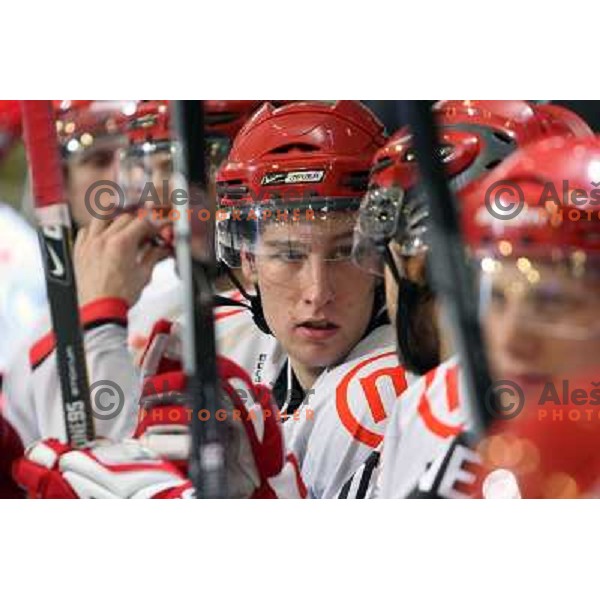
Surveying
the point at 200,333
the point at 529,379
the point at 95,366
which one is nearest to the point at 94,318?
the point at 95,366

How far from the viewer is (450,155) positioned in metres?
2.36

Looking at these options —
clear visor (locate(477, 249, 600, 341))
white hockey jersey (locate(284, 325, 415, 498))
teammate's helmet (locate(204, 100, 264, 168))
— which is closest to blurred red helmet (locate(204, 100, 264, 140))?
teammate's helmet (locate(204, 100, 264, 168))

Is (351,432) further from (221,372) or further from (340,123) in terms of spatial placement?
(340,123)

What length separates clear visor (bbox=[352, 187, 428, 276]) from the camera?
237cm

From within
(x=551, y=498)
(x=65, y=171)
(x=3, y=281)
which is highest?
(x=65, y=171)

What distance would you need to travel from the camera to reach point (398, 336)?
243 cm

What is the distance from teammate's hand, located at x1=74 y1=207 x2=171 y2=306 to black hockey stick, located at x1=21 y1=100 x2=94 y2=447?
0.02 m

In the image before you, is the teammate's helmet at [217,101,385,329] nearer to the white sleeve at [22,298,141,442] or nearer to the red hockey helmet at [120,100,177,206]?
the red hockey helmet at [120,100,177,206]

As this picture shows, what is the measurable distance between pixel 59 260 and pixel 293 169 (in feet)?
1.61

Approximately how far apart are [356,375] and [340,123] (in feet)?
→ 1.63

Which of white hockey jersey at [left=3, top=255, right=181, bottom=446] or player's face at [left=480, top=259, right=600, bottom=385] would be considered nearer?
player's face at [left=480, top=259, right=600, bottom=385]

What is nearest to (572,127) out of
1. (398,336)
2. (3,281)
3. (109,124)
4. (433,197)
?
(433,197)

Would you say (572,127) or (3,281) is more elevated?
(572,127)

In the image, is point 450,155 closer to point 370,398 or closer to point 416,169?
point 416,169
